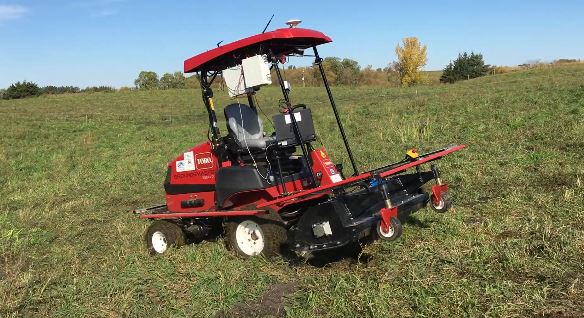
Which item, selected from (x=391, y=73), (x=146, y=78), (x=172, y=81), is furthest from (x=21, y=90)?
(x=391, y=73)

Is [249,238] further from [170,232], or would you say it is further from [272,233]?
[170,232]

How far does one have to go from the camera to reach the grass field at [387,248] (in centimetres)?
443

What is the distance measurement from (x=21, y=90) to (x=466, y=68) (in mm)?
48740

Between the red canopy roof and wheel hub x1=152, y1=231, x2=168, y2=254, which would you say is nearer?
the red canopy roof

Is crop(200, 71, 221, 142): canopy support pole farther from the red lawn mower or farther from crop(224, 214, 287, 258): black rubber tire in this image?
crop(224, 214, 287, 258): black rubber tire

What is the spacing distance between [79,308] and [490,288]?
Answer: 393 centimetres

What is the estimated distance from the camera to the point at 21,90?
53531 mm

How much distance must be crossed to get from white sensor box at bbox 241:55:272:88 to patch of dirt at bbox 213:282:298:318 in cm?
226

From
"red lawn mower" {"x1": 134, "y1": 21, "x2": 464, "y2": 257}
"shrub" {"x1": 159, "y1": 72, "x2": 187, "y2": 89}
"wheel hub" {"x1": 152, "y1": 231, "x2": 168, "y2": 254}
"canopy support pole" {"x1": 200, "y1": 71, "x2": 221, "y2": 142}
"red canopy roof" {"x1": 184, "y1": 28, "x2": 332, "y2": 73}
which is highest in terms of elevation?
"shrub" {"x1": 159, "y1": 72, "x2": 187, "y2": 89}

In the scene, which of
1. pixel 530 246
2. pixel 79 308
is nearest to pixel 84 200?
pixel 79 308

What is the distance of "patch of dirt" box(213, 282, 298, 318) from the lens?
4680 millimetres

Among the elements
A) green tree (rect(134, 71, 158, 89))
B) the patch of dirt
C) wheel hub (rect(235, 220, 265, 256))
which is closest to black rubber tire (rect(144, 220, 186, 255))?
wheel hub (rect(235, 220, 265, 256))

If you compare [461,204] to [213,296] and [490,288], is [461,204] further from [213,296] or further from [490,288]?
[213,296]

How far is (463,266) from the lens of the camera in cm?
479
